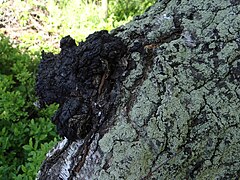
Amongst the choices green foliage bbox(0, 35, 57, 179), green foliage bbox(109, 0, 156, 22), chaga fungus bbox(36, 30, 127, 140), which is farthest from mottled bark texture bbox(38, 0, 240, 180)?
green foliage bbox(109, 0, 156, 22)

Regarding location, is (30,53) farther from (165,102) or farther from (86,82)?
(165,102)

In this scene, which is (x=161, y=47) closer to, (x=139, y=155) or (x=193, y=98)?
(x=193, y=98)

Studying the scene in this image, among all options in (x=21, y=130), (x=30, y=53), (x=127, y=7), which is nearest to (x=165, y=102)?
(x=21, y=130)

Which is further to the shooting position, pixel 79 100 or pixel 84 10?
pixel 84 10

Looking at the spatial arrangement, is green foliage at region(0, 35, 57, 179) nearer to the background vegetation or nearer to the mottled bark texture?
the background vegetation

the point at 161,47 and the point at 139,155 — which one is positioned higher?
the point at 161,47

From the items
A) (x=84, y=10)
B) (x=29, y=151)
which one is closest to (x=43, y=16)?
(x=84, y=10)
